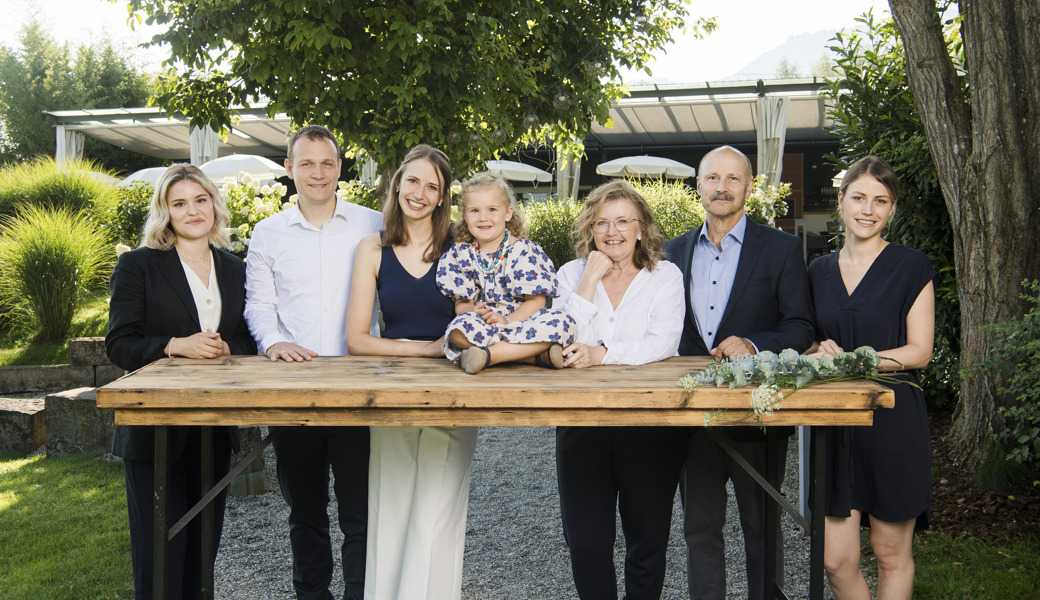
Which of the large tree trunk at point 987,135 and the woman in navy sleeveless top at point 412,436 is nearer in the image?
the woman in navy sleeveless top at point 412,436

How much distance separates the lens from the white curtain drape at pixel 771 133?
1512cm

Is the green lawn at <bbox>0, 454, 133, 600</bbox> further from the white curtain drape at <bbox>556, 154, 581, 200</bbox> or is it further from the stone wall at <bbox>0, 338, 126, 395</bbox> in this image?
the white curtain drape at <bbox>556, 154, 581, 200</bbox>

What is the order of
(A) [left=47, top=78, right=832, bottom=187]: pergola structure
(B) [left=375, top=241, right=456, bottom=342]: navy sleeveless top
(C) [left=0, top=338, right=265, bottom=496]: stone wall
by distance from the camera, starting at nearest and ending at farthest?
1. (B) [left=375, top=241, right=456, bottom=342]: navy sleeveless top
2. (C) [left=0, top=338, right=265, bottom=496]: stone wall
3. (A) [left=47, top=78, right=832, bottom=187]: pergola structure

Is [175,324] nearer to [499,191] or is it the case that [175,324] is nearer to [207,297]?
[207,297]

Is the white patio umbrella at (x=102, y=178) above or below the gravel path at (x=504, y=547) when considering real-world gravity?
above

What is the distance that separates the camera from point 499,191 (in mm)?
2859

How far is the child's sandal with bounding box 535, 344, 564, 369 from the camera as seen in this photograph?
255 centimetres

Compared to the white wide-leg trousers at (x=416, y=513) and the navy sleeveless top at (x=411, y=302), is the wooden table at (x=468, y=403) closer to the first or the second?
the white wide-leg trousers at (x=416, y=513)

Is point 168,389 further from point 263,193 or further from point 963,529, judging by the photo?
point 263,193

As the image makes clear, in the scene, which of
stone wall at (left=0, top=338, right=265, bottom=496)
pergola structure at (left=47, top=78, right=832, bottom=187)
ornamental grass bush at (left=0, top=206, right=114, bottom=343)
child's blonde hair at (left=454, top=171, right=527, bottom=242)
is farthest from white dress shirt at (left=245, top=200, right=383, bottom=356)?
pergola structure at (left=47, top=78, right=832, bottom=187)

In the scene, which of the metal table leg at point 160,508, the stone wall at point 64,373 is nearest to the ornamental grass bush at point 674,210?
the stone wall at point 64,373

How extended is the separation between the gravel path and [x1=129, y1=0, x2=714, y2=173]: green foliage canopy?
252cm

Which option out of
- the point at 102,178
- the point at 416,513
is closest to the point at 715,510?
the point at 416,513

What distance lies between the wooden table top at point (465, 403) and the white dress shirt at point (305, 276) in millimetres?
777
